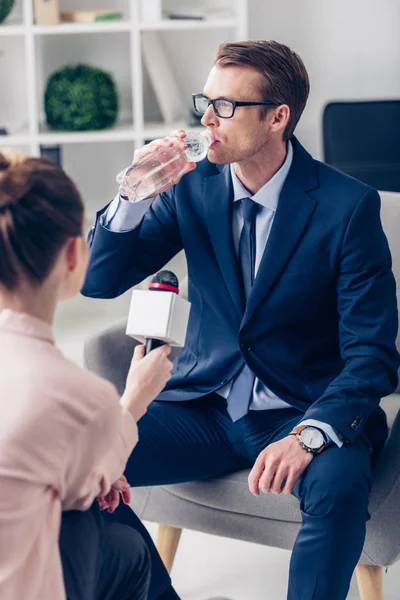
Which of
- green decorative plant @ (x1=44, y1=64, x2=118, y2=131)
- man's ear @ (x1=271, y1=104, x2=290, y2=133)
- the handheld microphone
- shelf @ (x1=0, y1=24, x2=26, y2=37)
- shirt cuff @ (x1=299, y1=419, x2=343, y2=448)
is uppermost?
man's ear @ (x1=271, y1=104, x2=290, y2=133)

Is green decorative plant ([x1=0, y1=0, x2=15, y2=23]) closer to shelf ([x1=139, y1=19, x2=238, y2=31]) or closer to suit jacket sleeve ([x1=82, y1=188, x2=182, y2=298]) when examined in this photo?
shelf ([x1=139, y1=19, x2=238, y2=31])

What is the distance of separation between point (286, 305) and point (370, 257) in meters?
0.19

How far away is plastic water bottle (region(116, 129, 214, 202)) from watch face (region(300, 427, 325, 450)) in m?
0.54

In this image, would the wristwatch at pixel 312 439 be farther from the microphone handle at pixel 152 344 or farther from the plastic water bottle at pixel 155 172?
the plastic water bottle at pixel 155 172

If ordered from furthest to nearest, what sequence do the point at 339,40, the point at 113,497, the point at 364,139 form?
the point at 339,40 → the point at 364,139 → the point at 113,497

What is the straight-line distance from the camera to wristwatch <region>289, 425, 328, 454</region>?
1.71 meters

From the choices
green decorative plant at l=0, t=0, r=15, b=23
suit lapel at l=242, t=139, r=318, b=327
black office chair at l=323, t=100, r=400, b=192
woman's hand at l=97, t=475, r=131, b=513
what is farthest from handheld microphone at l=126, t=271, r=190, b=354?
green decorative plant at l=0, t=0, r=15, b=23

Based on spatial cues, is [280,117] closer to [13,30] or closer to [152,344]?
[152,344]

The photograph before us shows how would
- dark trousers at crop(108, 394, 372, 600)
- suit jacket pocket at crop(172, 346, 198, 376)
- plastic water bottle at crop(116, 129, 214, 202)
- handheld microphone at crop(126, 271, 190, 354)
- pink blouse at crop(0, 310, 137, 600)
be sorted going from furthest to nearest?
1. suit jacket pocket at crop(172, 346, 198, 376)
2. plastic water bottle at crop(116, 129, 214, 202)
3. dark trousers at crop(108, 394, 372, 600)
4. handheld microphone at crop(126, 271, 190, 354)
5. pink blouse at crop(0, 310, 137, 600)

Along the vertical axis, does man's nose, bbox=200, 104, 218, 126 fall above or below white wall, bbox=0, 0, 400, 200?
above

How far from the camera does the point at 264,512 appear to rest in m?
1.81


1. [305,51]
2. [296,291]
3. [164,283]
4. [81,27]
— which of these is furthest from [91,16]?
[164,283]

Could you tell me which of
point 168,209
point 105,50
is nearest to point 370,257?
point 168,209

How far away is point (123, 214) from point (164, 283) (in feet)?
1.22
